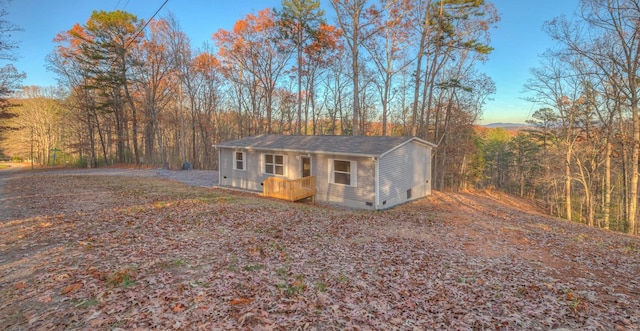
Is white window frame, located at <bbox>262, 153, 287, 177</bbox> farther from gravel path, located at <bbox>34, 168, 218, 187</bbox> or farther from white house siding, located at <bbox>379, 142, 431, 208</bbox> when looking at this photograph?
white house siding, located at <bbox>379, 142, 431, 208</bbox>

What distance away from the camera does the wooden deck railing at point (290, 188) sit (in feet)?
44.2

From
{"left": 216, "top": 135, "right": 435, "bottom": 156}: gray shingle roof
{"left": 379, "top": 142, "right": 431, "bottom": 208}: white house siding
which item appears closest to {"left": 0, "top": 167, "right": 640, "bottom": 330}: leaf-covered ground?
{"left": 379, "top": 142, "right": 431, "bottom": 208}: white house siding

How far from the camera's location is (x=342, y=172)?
1335 centimetres

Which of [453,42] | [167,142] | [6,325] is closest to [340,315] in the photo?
[6,325]

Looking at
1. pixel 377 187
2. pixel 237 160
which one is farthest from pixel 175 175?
pixel 377 187

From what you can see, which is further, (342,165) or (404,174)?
(404,174)

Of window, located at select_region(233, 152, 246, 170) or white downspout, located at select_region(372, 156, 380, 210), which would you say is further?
window, located at select_region(233, 152, 246, 170)

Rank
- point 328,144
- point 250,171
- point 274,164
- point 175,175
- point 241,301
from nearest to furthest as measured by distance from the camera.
Answer: point 241,301 → point 328,144 → point 274,164 → point 250,171 → point 175,175

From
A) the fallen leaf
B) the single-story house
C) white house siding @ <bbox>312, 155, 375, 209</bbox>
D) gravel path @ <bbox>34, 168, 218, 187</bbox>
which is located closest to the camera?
the fallen leaf

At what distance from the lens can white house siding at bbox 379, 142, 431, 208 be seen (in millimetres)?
12820

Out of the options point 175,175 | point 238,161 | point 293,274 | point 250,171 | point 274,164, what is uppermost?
point 238,161

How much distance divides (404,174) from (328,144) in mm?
3941

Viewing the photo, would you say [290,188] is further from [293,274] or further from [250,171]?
[293,274]

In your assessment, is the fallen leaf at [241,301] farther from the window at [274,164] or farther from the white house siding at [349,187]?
the window at [274,164]
